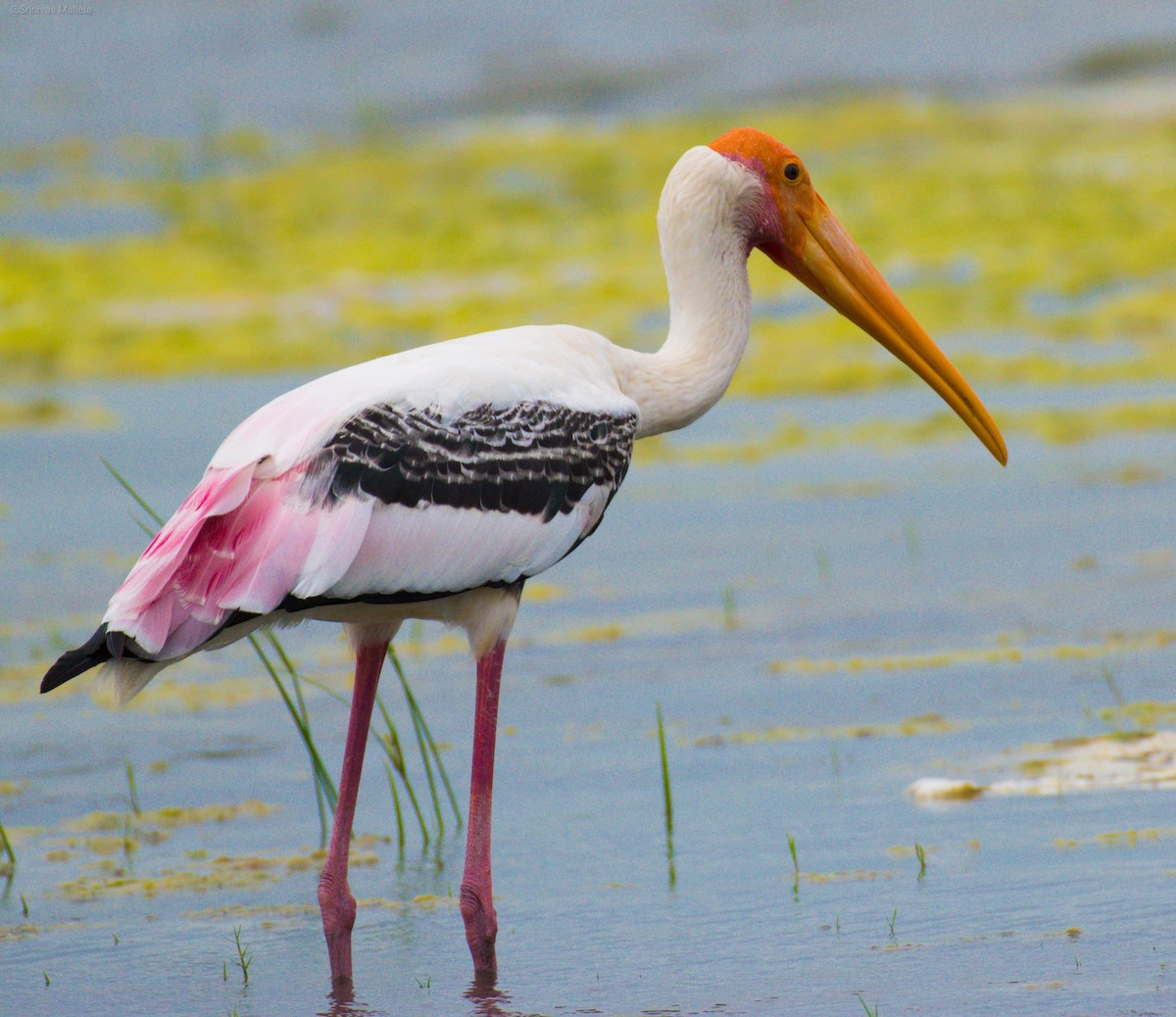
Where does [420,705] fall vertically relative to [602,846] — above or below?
above

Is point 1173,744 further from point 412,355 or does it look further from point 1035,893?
point 412,355

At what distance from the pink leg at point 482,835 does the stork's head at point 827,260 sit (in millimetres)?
1478

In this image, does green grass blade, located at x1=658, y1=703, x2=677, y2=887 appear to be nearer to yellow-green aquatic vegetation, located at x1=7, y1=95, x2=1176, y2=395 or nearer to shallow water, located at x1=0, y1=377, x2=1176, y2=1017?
shallow water, located at x1=0, y1=377, x2=1176, y2=1017

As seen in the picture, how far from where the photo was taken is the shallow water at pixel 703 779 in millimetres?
4148

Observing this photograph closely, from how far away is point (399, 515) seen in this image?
4262 mm

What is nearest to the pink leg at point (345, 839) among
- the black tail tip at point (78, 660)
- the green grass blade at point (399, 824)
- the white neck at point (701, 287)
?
the green grass blade at point (399, 824)

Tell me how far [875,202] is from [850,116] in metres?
4.73

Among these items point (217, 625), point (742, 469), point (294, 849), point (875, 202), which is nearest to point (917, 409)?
point (742, 469)

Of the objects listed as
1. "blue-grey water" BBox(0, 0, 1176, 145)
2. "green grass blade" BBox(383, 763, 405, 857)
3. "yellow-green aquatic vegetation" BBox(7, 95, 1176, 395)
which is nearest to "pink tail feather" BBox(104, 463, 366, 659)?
"green grass blade" BBox(383, 763, 405, 857)

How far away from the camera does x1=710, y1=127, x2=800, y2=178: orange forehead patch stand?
511 centimetres

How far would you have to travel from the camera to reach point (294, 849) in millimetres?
5176

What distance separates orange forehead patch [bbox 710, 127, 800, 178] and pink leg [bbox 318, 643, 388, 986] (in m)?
1.59

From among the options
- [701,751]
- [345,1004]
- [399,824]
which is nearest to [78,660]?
[345,1004]

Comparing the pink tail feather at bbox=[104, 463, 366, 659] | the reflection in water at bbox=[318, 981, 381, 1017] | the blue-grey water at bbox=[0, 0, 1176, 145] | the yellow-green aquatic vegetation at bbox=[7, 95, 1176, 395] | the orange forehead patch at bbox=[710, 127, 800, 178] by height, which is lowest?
the reflection in water at bbox=[318, 981, 381, 1017]
